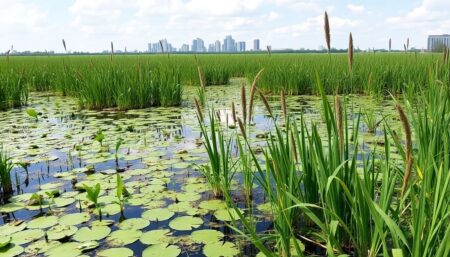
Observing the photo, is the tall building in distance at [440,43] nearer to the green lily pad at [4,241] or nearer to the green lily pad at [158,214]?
the green lily pad at [158,214]

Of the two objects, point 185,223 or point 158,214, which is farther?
point 158,214

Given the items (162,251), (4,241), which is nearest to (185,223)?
(162,251)

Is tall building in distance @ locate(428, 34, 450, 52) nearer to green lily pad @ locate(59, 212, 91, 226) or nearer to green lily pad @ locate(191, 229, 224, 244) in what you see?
green lily pad @ locate(191, 229, 224, 244)

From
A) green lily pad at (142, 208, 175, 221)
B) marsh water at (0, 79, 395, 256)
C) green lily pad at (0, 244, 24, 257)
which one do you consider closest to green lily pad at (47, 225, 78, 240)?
marsh water at (0, 79, 395, 256)

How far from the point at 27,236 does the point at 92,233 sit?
0.40 metres

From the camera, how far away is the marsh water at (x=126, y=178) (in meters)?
2.31

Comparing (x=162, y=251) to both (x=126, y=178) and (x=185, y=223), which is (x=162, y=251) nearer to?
(x=185, y=223)

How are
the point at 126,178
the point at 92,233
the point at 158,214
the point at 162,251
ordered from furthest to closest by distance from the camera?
the point at 126,178 → the point at 158,214 → the point at 92,233 → the point at 162,251

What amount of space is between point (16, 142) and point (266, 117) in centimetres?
362

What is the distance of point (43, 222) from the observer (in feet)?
8.27

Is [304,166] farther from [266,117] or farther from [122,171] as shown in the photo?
[266,117]

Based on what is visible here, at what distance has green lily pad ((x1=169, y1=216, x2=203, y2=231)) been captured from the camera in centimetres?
240

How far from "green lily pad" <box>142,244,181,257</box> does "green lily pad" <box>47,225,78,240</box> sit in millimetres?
571

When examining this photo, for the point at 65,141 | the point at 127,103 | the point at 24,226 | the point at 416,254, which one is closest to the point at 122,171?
the point at 24,226
